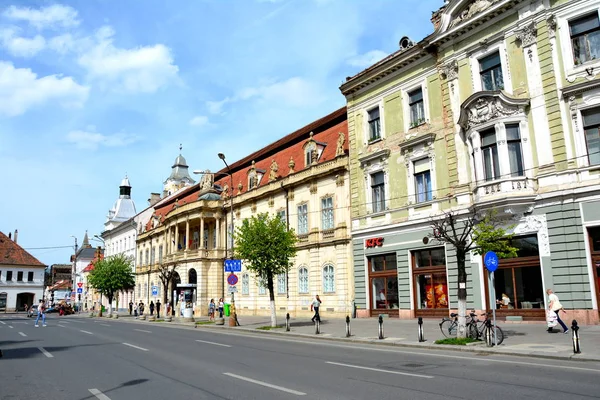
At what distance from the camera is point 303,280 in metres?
35.4

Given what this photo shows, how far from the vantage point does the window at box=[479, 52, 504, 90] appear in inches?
904

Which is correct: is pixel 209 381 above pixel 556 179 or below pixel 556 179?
below

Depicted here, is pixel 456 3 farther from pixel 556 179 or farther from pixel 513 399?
pixel 513 399

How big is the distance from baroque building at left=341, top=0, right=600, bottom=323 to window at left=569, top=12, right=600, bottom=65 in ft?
0.14

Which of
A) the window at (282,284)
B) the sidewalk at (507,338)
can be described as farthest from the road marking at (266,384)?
the window at (282,284)

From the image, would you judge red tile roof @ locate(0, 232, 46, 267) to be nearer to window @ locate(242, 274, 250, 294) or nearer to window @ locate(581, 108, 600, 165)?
window @ locate(242, 274, 250, 294)

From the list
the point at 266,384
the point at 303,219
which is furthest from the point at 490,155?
the point at 266,384

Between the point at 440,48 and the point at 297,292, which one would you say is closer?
the point at 440,48

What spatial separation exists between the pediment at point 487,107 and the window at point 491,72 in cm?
81

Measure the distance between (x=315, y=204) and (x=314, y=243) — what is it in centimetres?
283

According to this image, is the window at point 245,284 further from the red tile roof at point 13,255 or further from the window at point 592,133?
the red tile roof at point 13,255

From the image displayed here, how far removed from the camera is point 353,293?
30.4 m

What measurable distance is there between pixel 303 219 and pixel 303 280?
177 inches

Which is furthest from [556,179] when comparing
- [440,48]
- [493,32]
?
[440,48]
